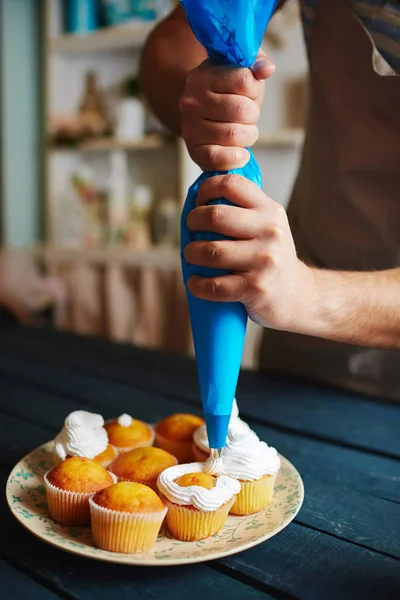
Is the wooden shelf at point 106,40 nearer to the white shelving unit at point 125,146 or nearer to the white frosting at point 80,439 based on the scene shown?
the white shelving unit at point 125,146

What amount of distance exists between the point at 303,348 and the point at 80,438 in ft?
2.18

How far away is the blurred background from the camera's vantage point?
302cm

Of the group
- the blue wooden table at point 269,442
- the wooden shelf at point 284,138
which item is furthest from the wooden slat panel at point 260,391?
the wooden shelf at point 284,138

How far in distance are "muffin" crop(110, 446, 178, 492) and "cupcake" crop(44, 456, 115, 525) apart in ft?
0.08

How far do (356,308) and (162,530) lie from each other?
0.39 meters

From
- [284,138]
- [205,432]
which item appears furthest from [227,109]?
[284,138]

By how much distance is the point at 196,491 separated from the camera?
2.25 ft

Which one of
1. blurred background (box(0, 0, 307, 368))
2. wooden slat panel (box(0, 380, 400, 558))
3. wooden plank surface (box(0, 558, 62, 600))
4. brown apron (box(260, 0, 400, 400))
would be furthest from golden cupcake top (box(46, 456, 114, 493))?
blurred background (box(0, 0, 307, 368))

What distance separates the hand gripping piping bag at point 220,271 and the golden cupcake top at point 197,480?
36 mm

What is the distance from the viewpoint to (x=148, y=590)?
23.5 inches

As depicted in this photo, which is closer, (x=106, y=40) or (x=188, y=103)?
(x=188, y=103)

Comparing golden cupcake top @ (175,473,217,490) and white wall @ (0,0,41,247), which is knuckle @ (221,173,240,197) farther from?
white wall @ (0,0,41,247)

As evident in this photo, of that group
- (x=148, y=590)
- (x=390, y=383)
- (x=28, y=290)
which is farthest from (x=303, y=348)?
(x=28, y=290)

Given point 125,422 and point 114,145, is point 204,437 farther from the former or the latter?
point 114,145
